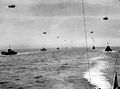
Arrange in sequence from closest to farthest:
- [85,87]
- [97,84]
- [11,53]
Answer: [85,87] < [97,84] < [11,53]

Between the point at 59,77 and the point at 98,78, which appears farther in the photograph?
the point at 59,77

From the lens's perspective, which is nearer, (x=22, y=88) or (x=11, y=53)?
(x=22, y=88)

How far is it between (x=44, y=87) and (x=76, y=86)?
4.62 metres

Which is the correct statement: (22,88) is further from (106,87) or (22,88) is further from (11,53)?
(11,53)

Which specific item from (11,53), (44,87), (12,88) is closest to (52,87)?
(44,87)

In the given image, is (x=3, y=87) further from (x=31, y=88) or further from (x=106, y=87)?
(x=106, y=87)

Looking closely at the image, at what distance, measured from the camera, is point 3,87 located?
111 feet

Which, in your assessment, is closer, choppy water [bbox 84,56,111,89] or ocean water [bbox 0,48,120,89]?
choppy water [bbox 84,56,111,89]

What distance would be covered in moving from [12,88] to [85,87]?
34.5 feet

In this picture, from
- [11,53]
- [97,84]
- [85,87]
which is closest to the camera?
[85,87]

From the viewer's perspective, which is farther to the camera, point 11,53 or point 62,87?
point 11,53

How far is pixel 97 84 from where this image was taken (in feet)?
110

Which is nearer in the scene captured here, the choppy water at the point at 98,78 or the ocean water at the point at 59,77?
the choppy water at the point at 98,78

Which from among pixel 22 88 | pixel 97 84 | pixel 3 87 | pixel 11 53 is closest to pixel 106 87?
pixel 97 84
